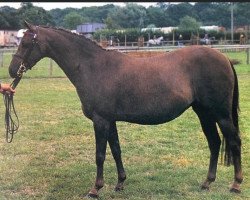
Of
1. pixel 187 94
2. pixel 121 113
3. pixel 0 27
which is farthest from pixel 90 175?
pixel 0 27

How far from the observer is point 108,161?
6852mm

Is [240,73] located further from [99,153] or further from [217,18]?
[217,18]

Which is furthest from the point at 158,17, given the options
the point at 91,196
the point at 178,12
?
the point at 91,196

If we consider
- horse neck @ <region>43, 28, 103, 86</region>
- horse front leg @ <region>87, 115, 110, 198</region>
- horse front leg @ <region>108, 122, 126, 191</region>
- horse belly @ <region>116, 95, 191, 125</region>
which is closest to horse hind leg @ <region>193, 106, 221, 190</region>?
horse belly @ <region>116, 95, 191, 125</region>

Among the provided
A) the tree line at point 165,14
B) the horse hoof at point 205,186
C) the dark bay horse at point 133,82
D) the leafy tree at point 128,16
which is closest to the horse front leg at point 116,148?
the dark bay horse at point 133,82

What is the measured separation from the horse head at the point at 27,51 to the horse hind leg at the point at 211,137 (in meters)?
2.29

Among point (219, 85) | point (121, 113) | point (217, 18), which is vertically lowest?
point (121, 113)

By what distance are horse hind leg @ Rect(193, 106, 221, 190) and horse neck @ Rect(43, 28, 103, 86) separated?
1635 millimetres

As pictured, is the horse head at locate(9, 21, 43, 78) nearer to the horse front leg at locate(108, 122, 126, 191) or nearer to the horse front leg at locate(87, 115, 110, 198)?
the horse front leg at locate(87, 115, 110, 198)

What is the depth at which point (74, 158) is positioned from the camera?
6.99m

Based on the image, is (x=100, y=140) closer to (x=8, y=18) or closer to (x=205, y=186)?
(x=205, y=186)

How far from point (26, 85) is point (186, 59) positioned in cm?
1300

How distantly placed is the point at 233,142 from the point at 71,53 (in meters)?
2.44

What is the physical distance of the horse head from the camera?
508 centimetres
